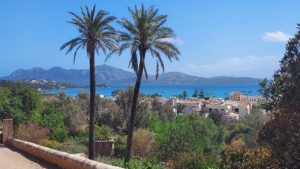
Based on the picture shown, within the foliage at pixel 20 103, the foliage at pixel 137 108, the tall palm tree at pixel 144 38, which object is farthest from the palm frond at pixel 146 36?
the foliage at pixel 137 108

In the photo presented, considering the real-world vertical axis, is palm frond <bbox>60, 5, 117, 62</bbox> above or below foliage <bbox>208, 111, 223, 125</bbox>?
above

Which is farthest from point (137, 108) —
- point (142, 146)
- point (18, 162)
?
point (18, 162)

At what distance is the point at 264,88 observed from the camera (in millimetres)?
17641

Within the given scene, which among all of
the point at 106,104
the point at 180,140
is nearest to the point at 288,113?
the point at 180,140

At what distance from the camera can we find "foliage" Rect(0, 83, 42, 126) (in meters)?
34.7

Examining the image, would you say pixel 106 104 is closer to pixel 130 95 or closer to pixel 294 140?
pixel 130 95

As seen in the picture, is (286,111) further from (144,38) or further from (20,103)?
(20,103)

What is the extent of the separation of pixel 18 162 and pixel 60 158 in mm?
3379

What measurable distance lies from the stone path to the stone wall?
225 mm

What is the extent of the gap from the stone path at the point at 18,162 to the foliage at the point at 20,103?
54.5 feet

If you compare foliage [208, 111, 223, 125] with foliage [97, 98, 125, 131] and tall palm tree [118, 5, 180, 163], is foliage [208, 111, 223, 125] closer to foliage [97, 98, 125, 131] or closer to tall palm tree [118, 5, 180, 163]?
foliage [97, 98, 125, 131]

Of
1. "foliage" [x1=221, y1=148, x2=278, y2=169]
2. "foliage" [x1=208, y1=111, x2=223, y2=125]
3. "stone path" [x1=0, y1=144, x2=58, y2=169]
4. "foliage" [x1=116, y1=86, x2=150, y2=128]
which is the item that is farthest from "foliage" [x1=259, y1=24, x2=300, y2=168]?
"foliage" [x1=208, y1=111, x2=223, y2=125]

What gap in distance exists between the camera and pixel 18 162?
1551 centimetres

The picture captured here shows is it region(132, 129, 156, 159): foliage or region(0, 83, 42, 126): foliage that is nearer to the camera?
region(0, 83, 42, 126): foliage
